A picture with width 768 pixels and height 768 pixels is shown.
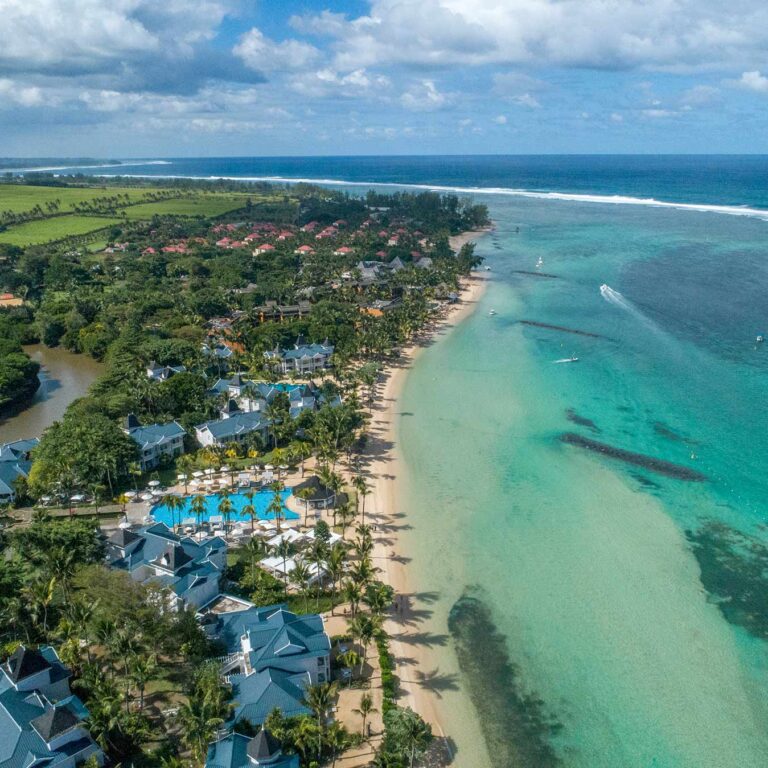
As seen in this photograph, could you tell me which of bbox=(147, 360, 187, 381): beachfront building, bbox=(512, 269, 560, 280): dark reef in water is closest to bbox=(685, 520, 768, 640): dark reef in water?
bbox=(147, 360, 187, 381): beachfront building

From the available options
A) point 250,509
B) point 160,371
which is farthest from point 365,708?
point 160,371

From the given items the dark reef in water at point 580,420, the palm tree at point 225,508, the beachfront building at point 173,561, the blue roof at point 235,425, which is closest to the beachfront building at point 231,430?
the blue roof at point 235,425

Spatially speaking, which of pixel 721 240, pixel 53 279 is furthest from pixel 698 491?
pixel 721 240

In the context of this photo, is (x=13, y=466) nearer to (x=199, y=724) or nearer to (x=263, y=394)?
(x=263, y=394)

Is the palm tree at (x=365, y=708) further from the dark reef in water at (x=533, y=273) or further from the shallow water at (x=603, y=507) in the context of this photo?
the dark reef in water at (x=533, y=273)

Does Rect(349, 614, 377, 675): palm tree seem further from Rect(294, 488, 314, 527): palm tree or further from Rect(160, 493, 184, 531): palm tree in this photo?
Rect(160, 493, 184, 531): palm tree
